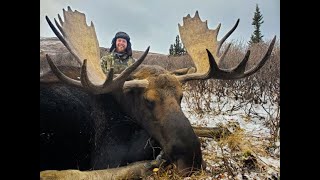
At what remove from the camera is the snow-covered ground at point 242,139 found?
7.51ft

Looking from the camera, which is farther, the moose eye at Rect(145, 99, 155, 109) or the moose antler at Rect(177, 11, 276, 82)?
the moose antler at Rect(177, 11, 276, 82)

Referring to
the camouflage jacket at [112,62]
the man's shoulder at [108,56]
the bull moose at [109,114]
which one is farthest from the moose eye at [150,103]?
the man's shoulder at [108,56]

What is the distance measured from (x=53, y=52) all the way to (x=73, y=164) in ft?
7.39

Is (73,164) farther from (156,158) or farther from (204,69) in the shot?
(204,69)

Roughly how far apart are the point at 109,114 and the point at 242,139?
3.44 feet

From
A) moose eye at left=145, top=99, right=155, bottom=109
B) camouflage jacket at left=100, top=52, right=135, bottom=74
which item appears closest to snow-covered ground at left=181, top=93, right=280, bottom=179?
moose eye at left=145, top=99, right=155, bottom=109

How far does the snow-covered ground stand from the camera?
229cm

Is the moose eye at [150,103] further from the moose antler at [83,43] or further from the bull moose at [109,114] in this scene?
Answer: the moose antler at [83,43]

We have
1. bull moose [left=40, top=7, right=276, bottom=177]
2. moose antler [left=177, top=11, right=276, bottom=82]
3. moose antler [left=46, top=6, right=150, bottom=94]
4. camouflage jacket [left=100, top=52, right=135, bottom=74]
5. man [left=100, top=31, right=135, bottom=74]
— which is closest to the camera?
bull moose [left=40, top=7, right=276, bottom=177]

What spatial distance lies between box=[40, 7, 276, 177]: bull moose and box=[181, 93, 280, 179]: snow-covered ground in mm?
353

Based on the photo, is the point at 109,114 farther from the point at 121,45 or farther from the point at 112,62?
the point at 121,45

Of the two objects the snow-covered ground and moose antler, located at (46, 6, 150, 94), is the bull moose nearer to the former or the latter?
moose antler, located at (46, 6, 150, 94)

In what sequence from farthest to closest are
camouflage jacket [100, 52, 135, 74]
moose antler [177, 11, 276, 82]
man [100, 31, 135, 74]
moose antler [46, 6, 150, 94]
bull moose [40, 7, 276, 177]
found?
man [100, 31, 135, 74] → camouflage jacket [100, 52, 135, 74] → moose antler [177, 11, 276, 82] → moose antler [46, 6, 150, 94] → bull moose [40, 7, 276, 177]
